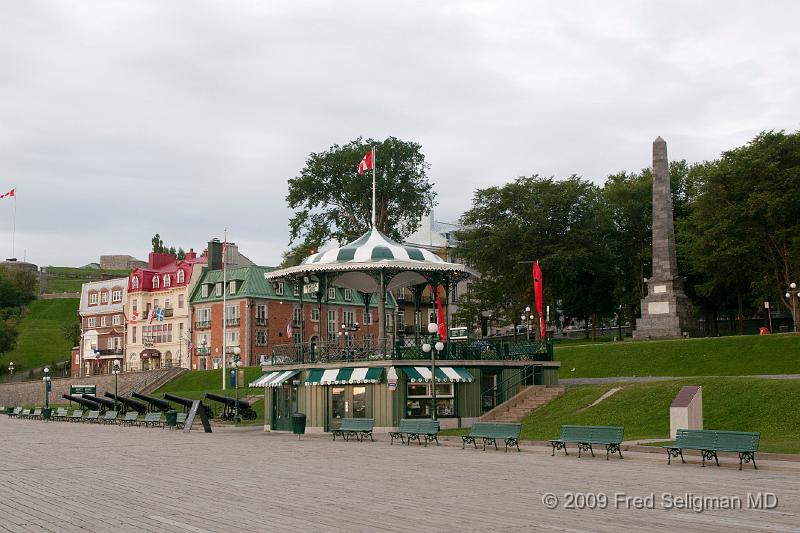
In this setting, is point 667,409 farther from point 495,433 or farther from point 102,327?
point 102,327

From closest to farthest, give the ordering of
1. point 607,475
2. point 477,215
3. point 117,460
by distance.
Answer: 1. point 607,475
2. point 117,460
3. point 477,215

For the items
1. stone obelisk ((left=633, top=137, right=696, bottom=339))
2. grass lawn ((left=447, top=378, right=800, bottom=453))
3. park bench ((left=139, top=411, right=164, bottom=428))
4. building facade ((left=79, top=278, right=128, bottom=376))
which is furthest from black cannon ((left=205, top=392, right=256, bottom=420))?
building facade ((left=79, top=278, right=128, bottom=376))

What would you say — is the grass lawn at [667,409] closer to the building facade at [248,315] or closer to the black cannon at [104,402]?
the black cannon at [104,402]

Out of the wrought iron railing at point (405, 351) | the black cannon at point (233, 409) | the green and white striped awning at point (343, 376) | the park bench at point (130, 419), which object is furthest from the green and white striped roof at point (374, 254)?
the park bench at point (130, 419)

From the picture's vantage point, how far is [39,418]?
6353cm

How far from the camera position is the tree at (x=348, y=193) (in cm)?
7125

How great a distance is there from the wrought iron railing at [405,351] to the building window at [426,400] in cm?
126

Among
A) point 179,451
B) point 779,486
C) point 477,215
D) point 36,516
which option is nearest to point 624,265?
point 477,215

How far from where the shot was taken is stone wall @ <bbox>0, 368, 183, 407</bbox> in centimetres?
8188

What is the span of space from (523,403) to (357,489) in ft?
77.8

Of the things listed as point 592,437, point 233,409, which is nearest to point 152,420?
point 233,409

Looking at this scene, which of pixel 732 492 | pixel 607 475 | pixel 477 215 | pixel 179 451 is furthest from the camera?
pixel 477 215

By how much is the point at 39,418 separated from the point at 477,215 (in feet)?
130

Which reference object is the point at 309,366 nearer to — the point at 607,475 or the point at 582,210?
the point at 607,475
